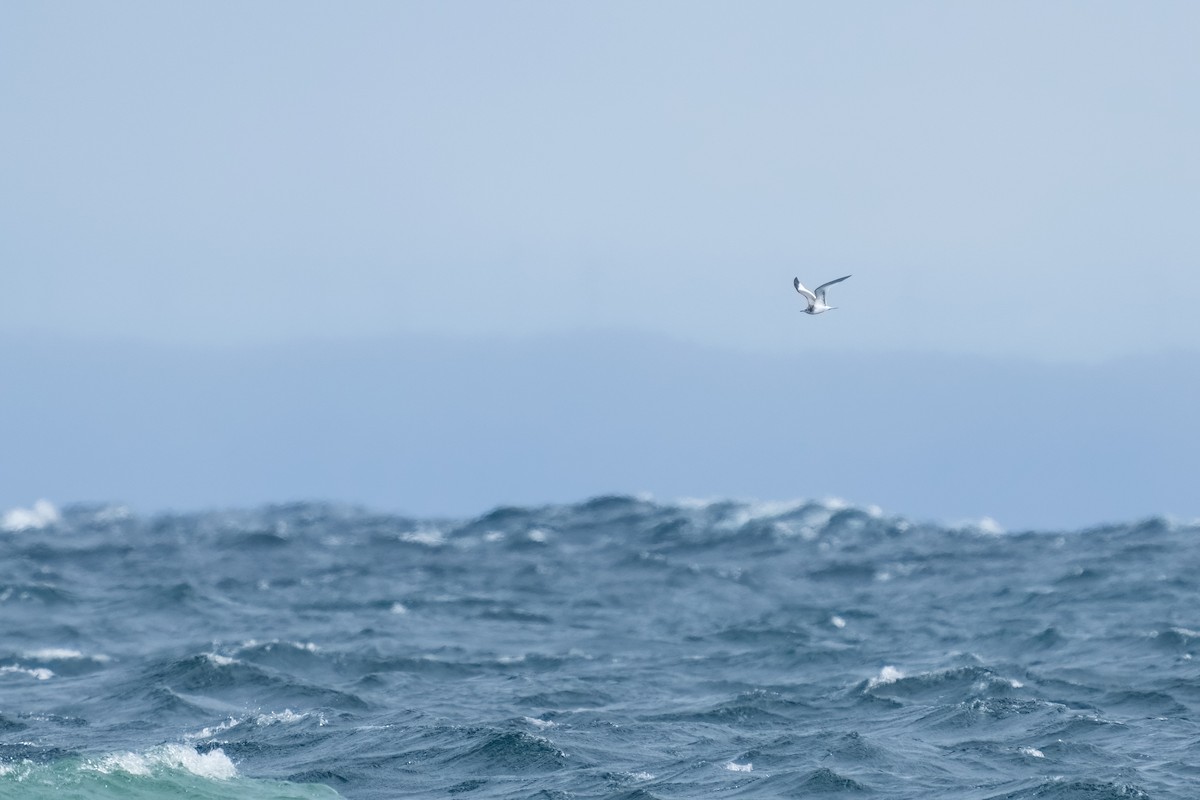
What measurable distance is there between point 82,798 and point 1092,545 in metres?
72.8

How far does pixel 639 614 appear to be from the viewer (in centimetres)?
7538

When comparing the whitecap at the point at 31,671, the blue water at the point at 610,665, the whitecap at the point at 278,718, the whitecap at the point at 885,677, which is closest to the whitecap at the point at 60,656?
the blue water at the point at 610,665

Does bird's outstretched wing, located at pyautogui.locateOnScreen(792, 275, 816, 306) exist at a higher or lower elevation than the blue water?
higher

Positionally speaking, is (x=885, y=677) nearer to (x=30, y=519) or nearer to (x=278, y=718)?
(x=278, y=718)

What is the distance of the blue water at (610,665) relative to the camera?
42.5 meters

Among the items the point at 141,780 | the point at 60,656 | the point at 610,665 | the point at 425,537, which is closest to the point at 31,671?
the point at 60,656

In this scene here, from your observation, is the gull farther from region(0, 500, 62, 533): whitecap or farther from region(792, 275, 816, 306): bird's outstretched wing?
region(0, 500, 62, 533): whitecap

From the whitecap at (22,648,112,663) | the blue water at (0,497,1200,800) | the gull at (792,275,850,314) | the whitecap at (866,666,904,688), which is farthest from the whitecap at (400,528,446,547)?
the gull at (792,275,850,314)

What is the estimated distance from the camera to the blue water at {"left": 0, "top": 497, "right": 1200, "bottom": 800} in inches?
1672

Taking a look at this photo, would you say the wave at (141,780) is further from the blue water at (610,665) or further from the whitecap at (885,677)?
the whitecap at (885,677)

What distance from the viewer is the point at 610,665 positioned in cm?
6147

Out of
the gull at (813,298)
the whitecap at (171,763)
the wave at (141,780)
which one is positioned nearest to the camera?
the wave at (141,780)

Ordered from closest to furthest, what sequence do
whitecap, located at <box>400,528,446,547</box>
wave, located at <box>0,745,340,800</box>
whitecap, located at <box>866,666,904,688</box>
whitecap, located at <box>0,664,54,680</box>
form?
1. wave, located at <box>0,745,340,800</box>
2. whitecap, located at <box>866,666,904,688</box>
3. whitecap, located at <box>0,664,54,680</box>
4. whitecap, located at <box>400,528,446,547</box>

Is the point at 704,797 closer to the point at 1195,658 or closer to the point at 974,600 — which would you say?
the point at 1195,658
